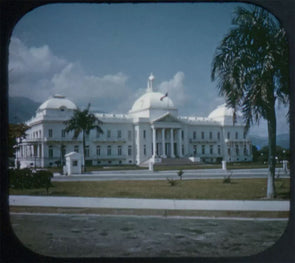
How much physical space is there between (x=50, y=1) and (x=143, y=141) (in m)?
5.72

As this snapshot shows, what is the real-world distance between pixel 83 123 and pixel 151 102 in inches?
109

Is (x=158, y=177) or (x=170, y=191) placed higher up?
(x=158, y=177)

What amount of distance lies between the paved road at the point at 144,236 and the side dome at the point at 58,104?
2.48 metres

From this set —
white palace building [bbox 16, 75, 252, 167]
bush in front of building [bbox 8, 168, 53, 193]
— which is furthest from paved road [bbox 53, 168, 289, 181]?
white palace building [bbox 16, 75, 252, 167]

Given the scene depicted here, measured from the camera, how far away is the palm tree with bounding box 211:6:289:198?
741 cm

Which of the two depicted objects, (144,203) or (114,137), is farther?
(114,137)

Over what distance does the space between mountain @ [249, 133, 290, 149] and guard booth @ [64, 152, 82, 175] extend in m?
4.42

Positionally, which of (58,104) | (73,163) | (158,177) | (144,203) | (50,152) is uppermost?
(58,104)

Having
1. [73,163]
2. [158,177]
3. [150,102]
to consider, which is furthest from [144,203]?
[158,177]

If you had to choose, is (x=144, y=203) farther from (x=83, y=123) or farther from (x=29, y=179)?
(x=29, y=179)

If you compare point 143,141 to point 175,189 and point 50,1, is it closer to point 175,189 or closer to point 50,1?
point 175,189

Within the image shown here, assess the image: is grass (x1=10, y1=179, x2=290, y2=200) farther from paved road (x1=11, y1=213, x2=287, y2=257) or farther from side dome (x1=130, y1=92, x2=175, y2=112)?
side dome (x1=130, y1=92, x2=175, y2=112)

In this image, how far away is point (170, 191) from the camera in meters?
9.28

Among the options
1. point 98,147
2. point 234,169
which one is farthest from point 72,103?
point 234,169
